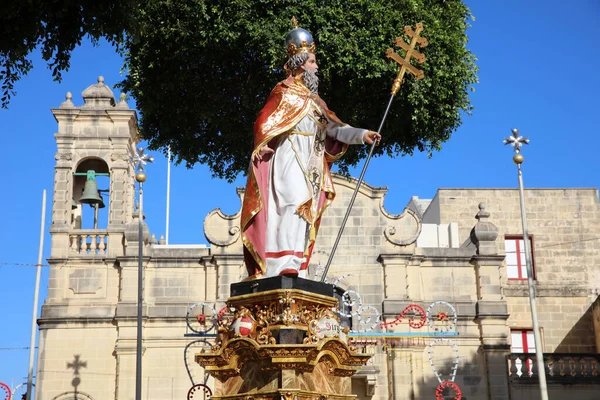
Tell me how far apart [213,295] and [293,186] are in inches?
619

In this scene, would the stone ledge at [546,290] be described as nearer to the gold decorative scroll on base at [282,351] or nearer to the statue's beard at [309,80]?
the statue's beard at [309,80]

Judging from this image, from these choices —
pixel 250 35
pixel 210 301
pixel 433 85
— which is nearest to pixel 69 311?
pixel 210 301

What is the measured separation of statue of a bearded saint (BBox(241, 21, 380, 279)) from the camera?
764cm

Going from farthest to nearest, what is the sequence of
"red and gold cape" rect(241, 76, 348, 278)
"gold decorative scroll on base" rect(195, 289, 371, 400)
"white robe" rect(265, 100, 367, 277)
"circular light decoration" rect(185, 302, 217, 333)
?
"circular light decoration" rect(185, 302, 217, 333) < "red and gold cape" rect(241, 76, 348, 278) < "white robe" rect(265, 100, 367, 277) < "gold decorative scroll on base" rect(195, 289, 371, 400)

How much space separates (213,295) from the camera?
23.1m

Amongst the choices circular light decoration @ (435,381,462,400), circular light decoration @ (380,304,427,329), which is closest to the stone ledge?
circular light decoration @ (380,304,427,329)

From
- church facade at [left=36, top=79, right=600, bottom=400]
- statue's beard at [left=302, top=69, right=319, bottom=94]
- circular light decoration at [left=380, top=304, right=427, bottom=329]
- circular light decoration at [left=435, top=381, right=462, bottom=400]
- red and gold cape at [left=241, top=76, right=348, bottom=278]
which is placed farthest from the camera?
church facade at [left=36, top=79, right=600, bottom=400]

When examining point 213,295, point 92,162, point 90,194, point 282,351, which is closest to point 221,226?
point 213,295

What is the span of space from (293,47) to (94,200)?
16.2 metres

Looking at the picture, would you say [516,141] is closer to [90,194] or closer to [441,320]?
[441,320]

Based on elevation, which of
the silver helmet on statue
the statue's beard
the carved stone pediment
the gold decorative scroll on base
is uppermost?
the carved stone pediment

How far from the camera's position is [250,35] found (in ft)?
56.4

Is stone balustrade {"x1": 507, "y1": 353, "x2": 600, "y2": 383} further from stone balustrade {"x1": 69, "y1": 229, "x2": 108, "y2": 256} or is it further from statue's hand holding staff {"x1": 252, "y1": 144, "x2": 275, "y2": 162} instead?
statue's hand holding staff {"x1": 252, "y1": 144, "x2": 275, "y2": 162}

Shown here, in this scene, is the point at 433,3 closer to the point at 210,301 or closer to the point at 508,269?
the point at 210,301
